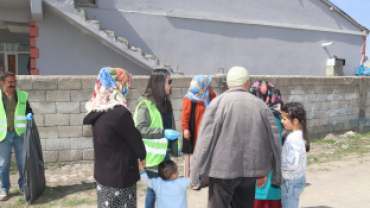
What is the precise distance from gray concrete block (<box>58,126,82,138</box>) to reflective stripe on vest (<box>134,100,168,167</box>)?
2929mm

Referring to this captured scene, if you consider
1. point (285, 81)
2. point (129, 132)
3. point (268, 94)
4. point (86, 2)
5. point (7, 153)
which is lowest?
point (7, 153)

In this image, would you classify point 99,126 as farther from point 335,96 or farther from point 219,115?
point 335,96

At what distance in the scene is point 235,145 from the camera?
92.7 inches

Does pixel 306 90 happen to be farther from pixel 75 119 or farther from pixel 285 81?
pixel 75 119

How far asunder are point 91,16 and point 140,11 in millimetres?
1645

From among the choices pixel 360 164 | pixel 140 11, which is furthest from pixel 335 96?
pixel 140 11

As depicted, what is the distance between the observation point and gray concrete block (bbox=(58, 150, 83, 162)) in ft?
17.8

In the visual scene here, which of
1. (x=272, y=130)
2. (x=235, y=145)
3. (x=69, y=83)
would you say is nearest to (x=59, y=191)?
(x=69, y=83)

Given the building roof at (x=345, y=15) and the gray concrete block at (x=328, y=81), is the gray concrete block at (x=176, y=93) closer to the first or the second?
the gray concrete block at (x=328, y=81)

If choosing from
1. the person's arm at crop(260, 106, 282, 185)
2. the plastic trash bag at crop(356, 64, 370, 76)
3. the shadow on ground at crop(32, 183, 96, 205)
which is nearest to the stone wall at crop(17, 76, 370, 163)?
the shadow on ground at crop(32, 183, 96, 205)

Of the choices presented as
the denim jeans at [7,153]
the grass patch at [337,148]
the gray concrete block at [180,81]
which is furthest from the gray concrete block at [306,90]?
the denim jeans at [7,153]

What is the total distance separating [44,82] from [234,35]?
→ 817 cm

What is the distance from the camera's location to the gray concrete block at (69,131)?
213 inches

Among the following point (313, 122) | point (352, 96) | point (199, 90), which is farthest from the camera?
point (352, 96)
